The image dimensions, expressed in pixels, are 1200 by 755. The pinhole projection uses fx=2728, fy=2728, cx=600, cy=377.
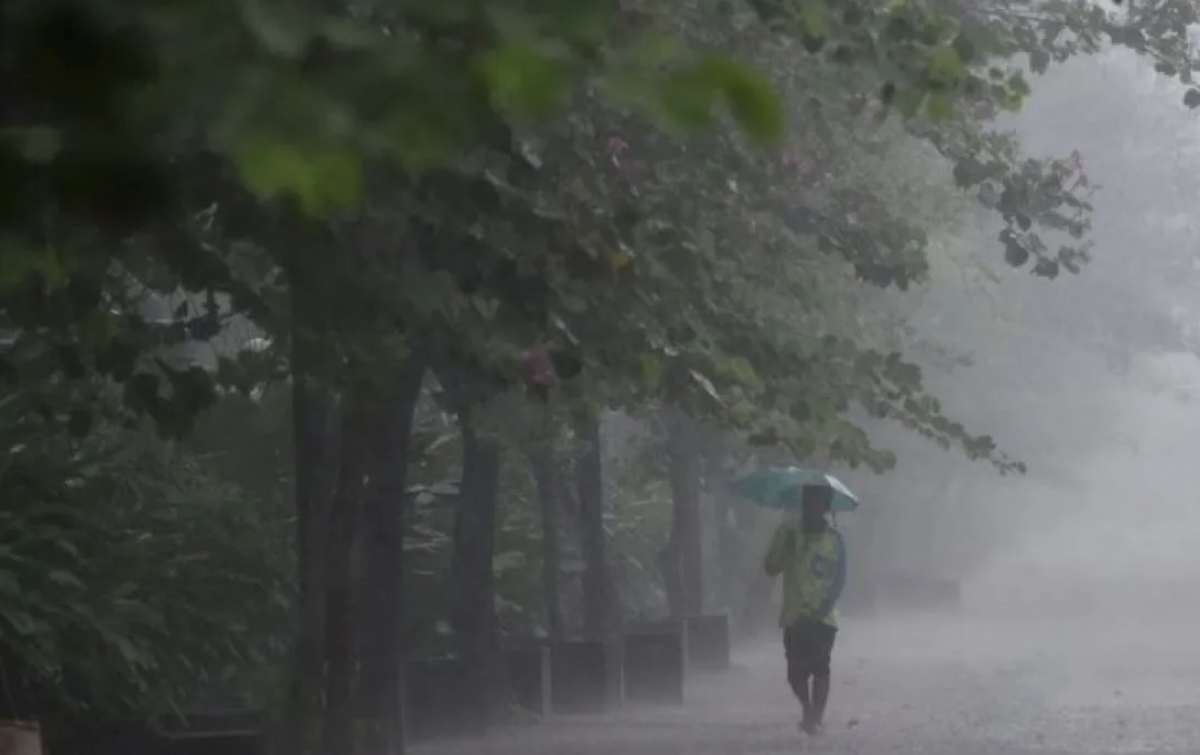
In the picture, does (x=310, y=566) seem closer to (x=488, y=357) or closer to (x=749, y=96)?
(x=488, y=357)

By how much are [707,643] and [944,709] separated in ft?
20.3

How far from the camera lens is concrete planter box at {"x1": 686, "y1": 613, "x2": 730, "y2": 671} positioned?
26703 mm

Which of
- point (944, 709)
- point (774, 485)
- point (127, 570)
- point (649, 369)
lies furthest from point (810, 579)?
point (649, 369)

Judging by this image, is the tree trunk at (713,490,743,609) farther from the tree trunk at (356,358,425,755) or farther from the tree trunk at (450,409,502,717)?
the tree trunk at (356,358,425,755)

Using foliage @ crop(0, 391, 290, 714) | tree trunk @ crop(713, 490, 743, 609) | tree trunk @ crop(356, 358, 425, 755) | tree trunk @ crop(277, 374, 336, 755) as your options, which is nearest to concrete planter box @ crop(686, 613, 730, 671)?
tree trunk @ crop(713, 490, 743, 609)

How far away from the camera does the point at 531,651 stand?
20.5 metres

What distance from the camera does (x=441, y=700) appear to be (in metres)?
18.7

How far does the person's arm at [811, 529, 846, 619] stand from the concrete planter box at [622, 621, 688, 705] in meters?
4.56

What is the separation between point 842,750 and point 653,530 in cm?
1246

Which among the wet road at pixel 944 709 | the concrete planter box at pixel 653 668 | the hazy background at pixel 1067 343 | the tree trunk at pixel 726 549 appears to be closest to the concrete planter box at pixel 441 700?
the wet road at pixel 944 709

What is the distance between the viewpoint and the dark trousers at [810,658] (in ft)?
60.0

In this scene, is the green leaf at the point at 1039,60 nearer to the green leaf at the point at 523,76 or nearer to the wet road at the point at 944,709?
the wet road at the point at 944,709

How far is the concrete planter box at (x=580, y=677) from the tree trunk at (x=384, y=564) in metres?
6.31

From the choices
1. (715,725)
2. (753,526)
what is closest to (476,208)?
(715,725)
